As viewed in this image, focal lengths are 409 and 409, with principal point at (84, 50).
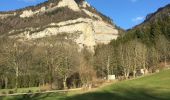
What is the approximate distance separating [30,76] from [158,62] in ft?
104

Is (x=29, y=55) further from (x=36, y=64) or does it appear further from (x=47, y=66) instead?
(x=47, y=66)

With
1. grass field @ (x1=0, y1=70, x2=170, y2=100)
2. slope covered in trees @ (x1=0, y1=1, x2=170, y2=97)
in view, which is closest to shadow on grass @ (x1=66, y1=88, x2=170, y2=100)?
grass field @ (x1=0, y1=70, x2=170, y2=100)

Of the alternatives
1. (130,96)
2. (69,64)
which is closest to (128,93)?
(130,96)

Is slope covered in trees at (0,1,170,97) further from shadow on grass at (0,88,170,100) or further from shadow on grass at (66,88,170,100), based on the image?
shadow on grass at (66,88,170,100)

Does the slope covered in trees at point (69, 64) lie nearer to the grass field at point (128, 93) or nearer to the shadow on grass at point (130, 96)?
the grass field at point (128, 93)

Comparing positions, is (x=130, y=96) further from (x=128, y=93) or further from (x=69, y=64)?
(x=69, y=64)

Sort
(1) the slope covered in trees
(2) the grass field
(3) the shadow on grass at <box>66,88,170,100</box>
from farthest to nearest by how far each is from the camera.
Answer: (1) the slope covered in trees → (2) the grass field → (3) the shadow on grass at <box>66,88,170,100</box>

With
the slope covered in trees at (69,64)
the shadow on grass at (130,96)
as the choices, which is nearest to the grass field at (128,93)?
the shadow on grass at (130,96)

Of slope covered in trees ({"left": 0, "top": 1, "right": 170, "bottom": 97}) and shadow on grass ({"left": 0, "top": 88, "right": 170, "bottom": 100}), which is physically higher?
slope covered in trees ({"left": 0, "top": 1, "right": 170, "bottom": 97})

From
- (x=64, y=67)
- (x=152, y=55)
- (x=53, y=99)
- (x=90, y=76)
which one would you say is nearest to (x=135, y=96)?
→ (x=53, y=99)

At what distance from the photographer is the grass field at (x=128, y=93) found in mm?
42250

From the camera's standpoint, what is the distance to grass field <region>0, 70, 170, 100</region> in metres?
42.2

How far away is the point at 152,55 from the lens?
9706cm

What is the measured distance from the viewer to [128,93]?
45.6m
